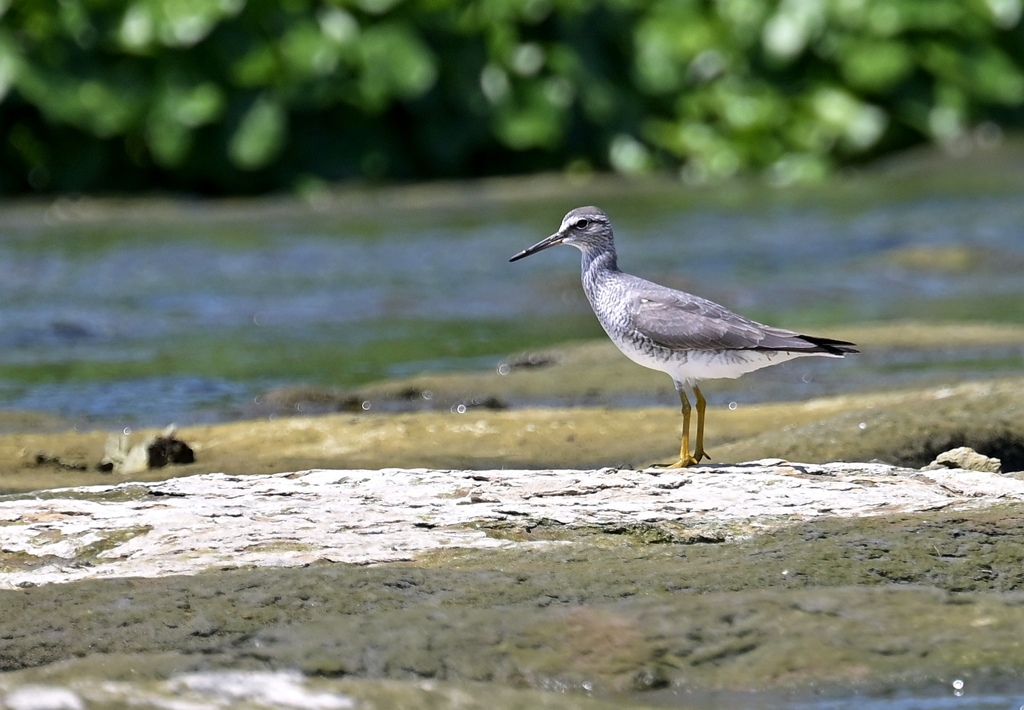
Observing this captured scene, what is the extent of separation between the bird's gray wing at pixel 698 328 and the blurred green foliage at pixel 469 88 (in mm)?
12007

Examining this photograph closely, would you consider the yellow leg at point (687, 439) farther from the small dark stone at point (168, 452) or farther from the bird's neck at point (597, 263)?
the small dark stone at point (168, 452)

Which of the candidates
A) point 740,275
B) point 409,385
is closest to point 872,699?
point 409,385

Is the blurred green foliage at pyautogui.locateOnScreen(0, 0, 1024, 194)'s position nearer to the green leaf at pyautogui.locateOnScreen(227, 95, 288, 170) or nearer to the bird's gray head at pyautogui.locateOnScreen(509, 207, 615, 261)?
the green leaf at pyautogui.locateOnScreen(227, 95, 288, 170)

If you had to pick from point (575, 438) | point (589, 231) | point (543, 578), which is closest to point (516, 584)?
point (543, 578)

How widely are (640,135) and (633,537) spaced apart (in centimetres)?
1400

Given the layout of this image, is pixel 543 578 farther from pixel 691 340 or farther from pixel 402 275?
pixel 402 275

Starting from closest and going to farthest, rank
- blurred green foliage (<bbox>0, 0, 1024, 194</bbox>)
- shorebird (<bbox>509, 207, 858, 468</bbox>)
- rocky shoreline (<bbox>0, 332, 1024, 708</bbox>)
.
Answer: rocky shoreline (<bbox>0, 332, 1024, 708</bbox>) → shorebird (<bbox>509, 207, 858, 468</bbox>) → blurred green foliage (<bbox>0, 0, 1024, 194</bbox>)

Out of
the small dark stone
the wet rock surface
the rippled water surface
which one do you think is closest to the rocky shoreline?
the wet rock surface

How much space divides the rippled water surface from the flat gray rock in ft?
10.5

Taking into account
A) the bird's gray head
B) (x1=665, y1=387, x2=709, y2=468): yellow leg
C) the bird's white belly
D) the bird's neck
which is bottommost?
(x1=665, y1=387, x2=709, y2=468): yellow leg

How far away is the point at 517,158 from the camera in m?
18.0

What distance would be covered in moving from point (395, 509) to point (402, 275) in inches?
→ 342

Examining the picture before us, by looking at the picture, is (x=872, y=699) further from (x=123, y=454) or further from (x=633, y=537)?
(x=123, y=454)

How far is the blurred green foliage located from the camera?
17.1 m
